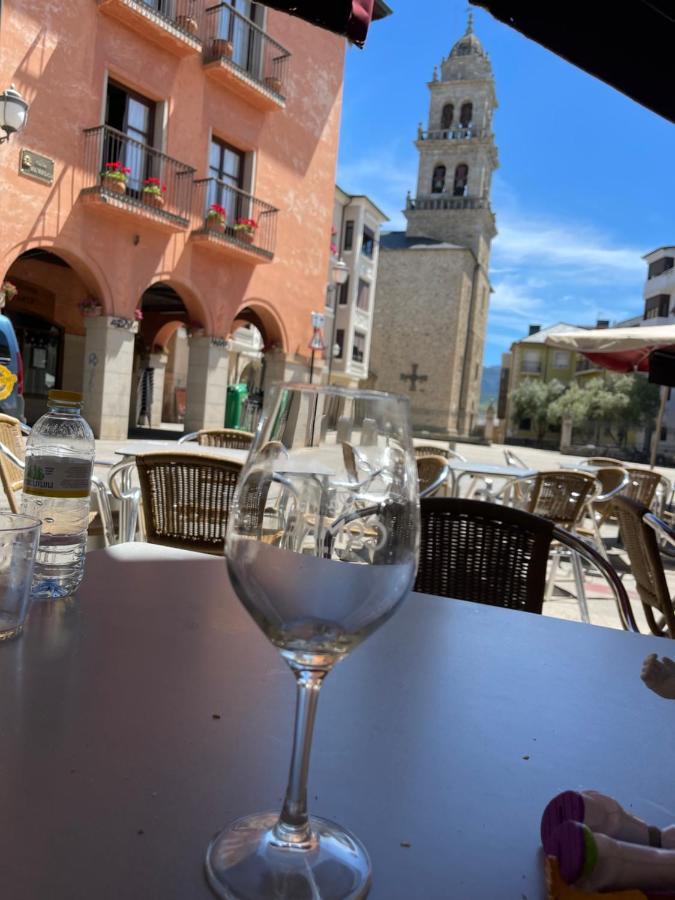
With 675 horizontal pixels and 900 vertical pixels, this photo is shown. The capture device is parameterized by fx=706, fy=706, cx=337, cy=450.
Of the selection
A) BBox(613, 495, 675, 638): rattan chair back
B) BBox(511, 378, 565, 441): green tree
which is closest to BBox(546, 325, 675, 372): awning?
BBox(613, 495, 675, 638): rattan chair back

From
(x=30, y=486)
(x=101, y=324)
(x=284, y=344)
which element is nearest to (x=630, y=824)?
(x=30, y=486)

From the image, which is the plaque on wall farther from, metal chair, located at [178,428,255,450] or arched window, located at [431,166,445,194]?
arched window, located at [431,166,445,194]

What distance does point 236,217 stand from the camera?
13562mm

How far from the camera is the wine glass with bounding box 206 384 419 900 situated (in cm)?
41

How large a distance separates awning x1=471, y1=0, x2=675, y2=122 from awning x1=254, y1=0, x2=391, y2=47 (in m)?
0.36

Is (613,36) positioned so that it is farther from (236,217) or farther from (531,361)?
(531,361)

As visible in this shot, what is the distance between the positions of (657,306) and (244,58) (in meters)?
34.6

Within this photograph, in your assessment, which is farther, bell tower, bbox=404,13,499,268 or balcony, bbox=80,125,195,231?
bell tower, bbox=404,13,499,268

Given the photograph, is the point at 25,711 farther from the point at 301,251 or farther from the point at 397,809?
the point at 301,251

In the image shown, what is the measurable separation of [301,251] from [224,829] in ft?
51.1

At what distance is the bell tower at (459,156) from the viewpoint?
4403 cm

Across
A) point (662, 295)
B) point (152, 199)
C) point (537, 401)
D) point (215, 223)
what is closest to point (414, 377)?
point (537, 401)

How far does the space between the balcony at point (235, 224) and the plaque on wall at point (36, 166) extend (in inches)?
111

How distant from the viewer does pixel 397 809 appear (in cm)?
51
